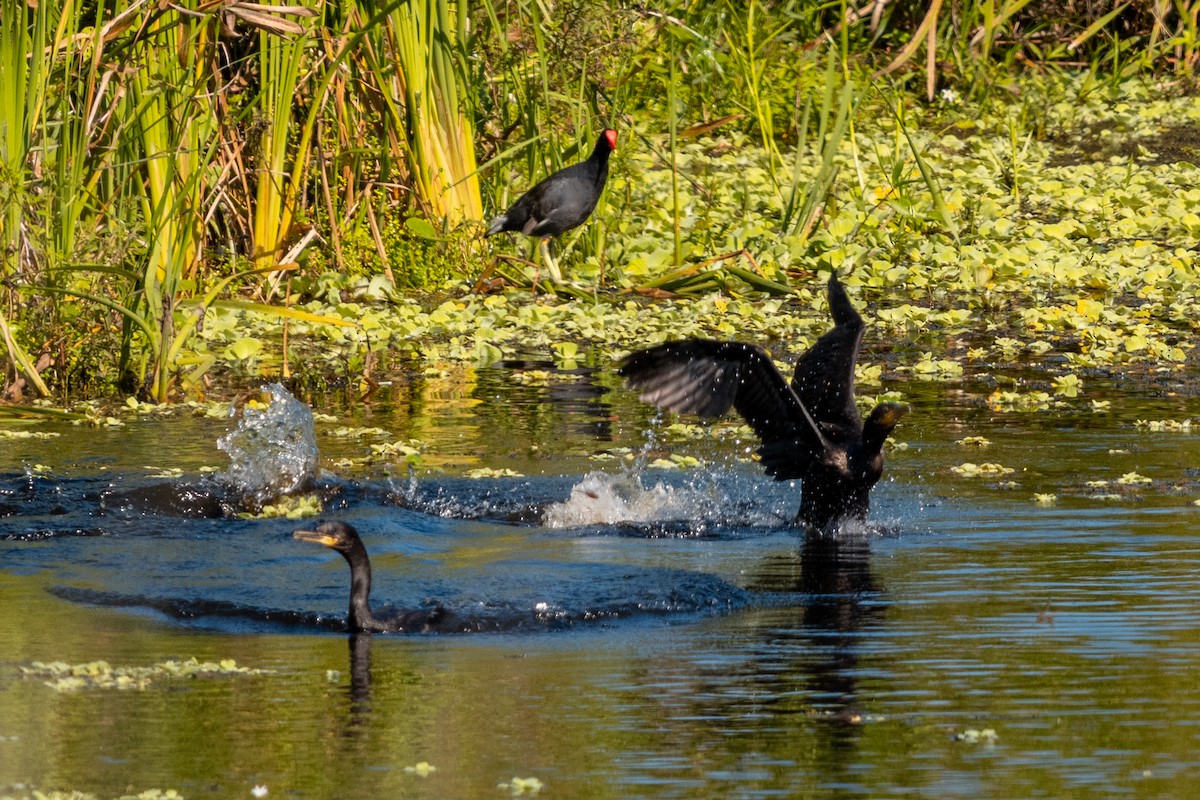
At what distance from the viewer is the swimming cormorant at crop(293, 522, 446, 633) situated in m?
5.43

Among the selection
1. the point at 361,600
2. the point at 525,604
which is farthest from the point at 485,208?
the point at 361,600

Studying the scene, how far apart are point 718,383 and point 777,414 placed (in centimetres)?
31

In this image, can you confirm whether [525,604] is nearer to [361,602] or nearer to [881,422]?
[361,602]

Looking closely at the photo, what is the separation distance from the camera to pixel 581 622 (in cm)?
546

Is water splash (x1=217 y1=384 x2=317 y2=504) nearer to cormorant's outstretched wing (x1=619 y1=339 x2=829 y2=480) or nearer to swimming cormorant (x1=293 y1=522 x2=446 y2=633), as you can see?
cormorant's outstretched wing (x1=619 y1=339 x2=829 y2=480)

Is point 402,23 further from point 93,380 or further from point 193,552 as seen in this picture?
point 193,552

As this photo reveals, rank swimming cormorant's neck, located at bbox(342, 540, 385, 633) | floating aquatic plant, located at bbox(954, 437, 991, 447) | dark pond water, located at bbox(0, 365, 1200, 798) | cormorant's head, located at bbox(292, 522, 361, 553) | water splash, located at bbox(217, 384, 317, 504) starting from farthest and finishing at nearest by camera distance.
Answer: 1. floating aquatic plant, located at bbox(954, 437, 991, 447)
2. water splash, located at bbox(217, 384, 317, 504)
3. cormorant's head, located at bbox(292, 522, 361, 553)
4. swimming cormorant's neck, located at bbox(342, 540, 385, 633)
5. dark pond water, located at bbox(0, 365, 1200, 798)

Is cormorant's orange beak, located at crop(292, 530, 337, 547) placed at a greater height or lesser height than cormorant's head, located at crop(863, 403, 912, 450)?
lesser

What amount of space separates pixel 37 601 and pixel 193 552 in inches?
32.4

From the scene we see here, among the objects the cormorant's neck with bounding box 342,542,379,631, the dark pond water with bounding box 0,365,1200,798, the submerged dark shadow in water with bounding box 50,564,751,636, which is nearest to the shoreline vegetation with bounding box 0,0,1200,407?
the dark pond water with bounding box 0,365,1200,798

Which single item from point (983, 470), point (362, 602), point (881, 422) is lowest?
point (362, 602)

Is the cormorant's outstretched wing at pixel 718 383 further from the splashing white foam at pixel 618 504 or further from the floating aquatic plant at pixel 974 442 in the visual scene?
the floating aquatic plant at pixel 974 442

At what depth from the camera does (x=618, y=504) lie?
6.98m

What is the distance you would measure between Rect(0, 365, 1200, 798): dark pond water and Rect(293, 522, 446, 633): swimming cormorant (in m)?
0.10
